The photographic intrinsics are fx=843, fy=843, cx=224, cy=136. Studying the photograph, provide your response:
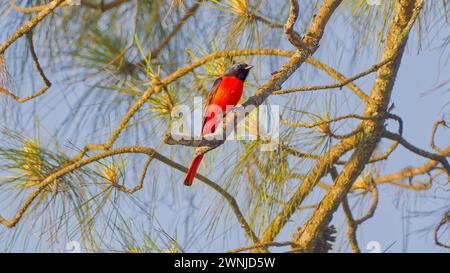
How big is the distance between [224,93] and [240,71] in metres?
0.09

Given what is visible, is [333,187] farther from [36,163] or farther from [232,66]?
[36,163]

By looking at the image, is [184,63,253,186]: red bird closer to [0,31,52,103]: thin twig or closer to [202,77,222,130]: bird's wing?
[202,77,222,130]: bird's wing

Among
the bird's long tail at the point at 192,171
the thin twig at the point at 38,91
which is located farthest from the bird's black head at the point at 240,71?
the thin twig at the point at 38,91

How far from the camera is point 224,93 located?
8.41ft

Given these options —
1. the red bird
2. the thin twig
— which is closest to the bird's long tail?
the red bird

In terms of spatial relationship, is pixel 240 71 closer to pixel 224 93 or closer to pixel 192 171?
pixel 224 93

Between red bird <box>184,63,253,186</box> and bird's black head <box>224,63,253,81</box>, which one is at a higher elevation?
bird's black head <box>224,63,253,81</box>

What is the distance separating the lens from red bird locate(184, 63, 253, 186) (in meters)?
2.52

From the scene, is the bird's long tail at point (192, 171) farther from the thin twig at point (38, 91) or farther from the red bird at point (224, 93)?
the thin twig at point (38, 91)

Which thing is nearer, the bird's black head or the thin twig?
the thin twig

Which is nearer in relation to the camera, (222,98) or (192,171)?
(192,171)

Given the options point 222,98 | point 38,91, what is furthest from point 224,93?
point 38,91

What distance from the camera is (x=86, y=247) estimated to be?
2.24 meters

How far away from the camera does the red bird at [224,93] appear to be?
8.27 feet
